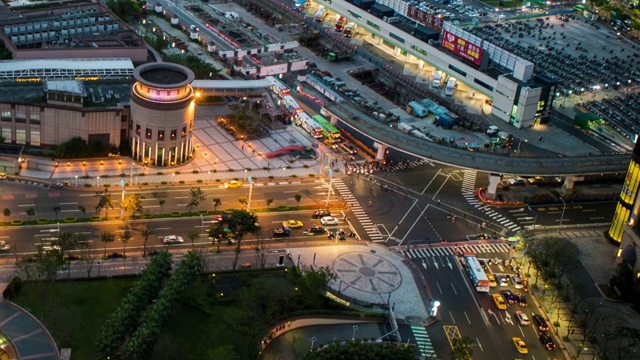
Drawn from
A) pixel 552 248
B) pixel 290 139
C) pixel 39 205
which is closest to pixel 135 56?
pixel 290 139

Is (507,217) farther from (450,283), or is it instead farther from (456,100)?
(456,100)

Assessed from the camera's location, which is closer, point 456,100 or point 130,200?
point 130,200

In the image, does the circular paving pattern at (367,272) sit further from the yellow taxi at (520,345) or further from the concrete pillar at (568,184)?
the concrete pillar at (568,184)

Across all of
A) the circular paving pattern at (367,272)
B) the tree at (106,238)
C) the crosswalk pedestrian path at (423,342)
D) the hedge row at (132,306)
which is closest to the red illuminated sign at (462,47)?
the circular paving pattern at (367,272)

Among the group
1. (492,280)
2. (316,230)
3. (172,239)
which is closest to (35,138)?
(172,239)

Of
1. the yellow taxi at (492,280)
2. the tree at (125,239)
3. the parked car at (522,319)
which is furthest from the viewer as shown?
the yellow taxi at (492,280)

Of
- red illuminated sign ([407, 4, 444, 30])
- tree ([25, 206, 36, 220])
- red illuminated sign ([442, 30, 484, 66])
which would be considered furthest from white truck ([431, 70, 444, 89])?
tree ([25, 206, 36, 220])

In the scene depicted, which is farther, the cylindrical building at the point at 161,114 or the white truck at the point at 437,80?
the white truck at the point at 437,80
